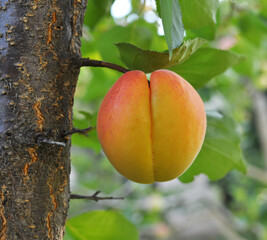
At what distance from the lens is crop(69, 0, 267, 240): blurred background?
1.16 m

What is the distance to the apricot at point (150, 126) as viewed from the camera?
53cm

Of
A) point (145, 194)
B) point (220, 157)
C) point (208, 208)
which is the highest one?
point (220, 157)

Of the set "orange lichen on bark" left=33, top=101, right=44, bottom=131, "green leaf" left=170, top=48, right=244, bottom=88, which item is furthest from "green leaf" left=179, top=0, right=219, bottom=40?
"orange lichen on bark" left=33, top=101, right=44, bottom=131

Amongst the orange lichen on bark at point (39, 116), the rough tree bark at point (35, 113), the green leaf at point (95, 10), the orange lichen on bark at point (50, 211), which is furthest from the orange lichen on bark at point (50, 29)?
the green leaf at point (95, 10)

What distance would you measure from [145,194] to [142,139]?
4.71 m

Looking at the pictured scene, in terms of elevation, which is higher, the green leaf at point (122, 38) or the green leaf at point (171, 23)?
the green leaf at point (171, 23)

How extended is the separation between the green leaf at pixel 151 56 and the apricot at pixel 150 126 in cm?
3

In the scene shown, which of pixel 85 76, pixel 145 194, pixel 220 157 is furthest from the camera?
pixel 145 194

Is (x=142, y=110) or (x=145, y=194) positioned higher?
(x=142, y=110)

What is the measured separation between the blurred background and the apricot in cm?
15

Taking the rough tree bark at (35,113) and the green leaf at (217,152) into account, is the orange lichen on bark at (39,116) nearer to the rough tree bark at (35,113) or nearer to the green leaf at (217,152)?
the rough tree bark at (35,113)

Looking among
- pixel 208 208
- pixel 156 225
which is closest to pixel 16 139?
pixel 156 225

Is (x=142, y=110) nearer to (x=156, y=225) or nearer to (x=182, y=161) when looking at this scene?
(x=182, y=161)

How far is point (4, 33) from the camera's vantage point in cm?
58
